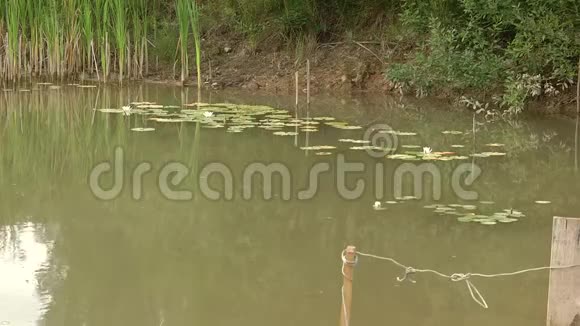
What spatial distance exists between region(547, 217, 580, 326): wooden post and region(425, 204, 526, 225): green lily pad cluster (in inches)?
73.1

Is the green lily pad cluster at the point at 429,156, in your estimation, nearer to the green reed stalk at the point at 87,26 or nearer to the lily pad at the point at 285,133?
the lily pad at the point at 285,133

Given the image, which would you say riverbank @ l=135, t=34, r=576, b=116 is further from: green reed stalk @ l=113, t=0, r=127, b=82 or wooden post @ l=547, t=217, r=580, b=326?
wooden post @ l=547, t=217, r=580, b=326

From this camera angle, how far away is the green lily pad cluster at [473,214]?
477 centimetres

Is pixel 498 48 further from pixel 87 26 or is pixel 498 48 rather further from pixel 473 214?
pixel 87 26

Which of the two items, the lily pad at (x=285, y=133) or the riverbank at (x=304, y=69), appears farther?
the riverbank at (x=304, y=69)

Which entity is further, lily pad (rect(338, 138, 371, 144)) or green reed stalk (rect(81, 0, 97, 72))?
green reed stalk (rect(81, 0, 97, 72))

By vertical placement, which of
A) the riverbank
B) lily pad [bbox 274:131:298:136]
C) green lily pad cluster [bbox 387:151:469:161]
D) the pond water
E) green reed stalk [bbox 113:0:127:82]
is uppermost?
green reed stalk [bbox 113:0:127:82]

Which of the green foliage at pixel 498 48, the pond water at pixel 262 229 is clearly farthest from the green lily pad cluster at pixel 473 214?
the green foliage at pixel 498 48

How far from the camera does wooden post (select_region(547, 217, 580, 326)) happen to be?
2.77 meters

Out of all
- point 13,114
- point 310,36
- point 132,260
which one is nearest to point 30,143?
point 13,114

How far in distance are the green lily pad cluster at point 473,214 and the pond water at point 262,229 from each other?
0.08ft

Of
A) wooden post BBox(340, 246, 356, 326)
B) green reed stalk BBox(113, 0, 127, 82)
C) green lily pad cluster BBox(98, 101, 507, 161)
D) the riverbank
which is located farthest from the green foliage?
wooden post BBox(340, 246, 356, 326)

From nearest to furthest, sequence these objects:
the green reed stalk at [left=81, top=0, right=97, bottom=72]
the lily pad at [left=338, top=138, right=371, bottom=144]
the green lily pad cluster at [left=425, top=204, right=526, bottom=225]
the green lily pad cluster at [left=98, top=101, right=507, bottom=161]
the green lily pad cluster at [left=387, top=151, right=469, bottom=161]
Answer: the green lily pad cluster at [left=425, top=204, right=526, bottom=225] → the green lily pad cluster at [left=387, top=151, right=469, bottom=161] → the green lily pad cluster at [left=98, top=101, right=507, bottom=161] → the lily pad at [left=338, top=138, right=371, bottom=144] → the green reed stalk at [left=81, top=0, right=97, bottom=72]

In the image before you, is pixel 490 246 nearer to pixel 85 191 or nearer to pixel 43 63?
pixel 85 191
